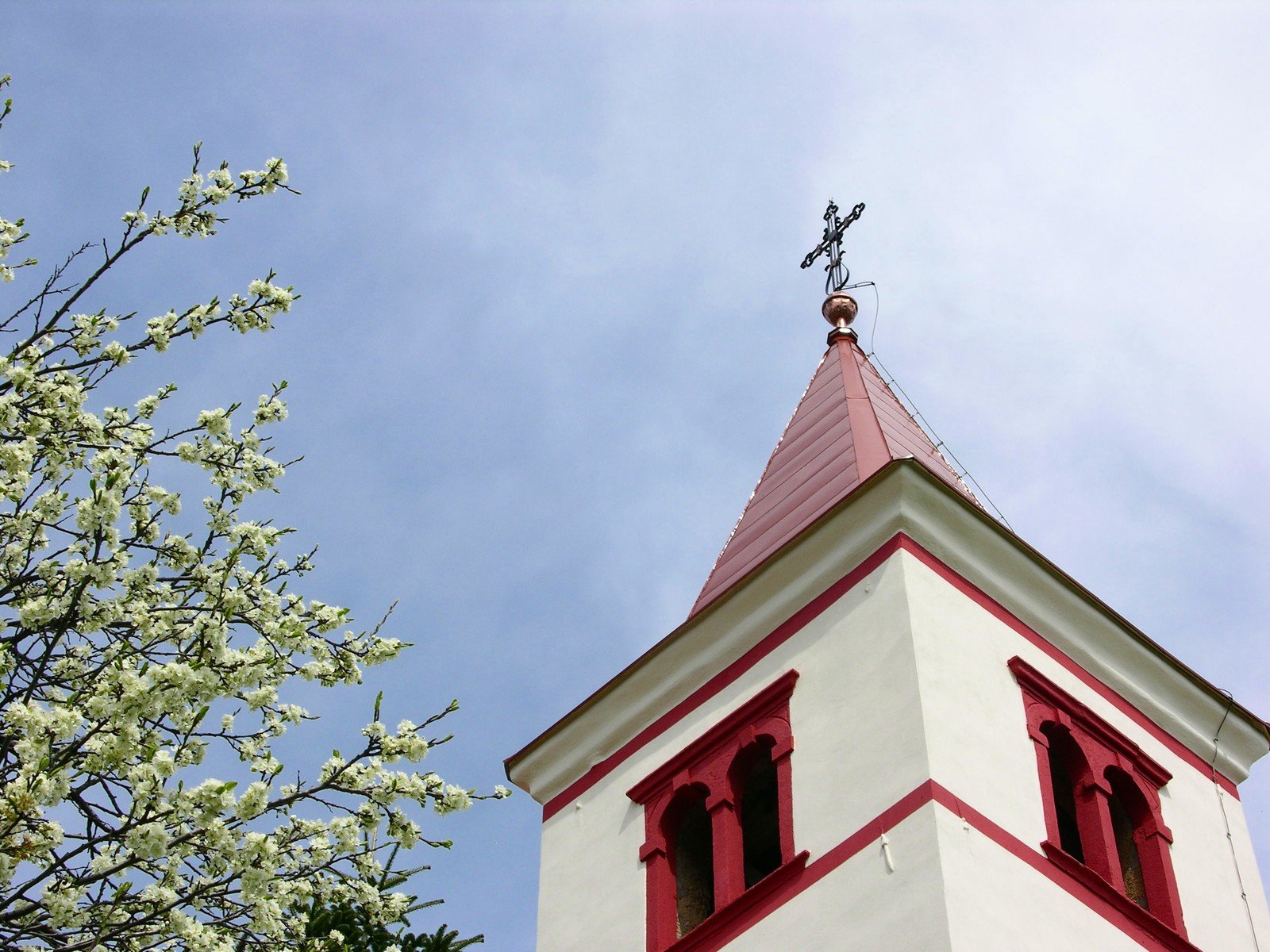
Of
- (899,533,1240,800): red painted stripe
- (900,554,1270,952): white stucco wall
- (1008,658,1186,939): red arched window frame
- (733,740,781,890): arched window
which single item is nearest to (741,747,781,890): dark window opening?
(733,740,781,890): arched window

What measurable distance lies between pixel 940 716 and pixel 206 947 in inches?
265

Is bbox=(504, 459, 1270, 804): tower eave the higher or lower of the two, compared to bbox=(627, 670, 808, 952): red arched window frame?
higher

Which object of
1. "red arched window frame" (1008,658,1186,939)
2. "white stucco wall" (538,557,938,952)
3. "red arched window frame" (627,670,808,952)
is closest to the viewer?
"white stucco wall" (538,557,938,952)

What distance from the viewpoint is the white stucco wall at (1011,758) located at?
1384cm

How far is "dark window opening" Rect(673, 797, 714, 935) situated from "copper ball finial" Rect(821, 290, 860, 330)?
7.35 m

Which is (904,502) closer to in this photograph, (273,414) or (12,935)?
(273,414)

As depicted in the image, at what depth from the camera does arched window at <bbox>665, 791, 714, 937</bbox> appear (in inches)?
601

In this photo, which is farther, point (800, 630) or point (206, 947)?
point (800, 630)

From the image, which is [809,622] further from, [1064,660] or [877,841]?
[877,841]

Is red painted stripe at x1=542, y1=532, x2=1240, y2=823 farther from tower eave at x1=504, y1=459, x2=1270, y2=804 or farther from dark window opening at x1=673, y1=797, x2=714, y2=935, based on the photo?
dark window opening at x1=673, y1=797, x2=714, y2=935

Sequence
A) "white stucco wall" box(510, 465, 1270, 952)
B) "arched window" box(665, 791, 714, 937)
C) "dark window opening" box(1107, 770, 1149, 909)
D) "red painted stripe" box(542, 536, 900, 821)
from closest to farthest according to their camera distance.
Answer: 1. "white stucco wall" box(510, 465, 1270, 952)
2. "dark window opening" box(1107, 770, 1149, 909)
3. "arched window" box(665, 791, 714, 937)
4. "red painted stripe" box(542, 536, 900, 821)

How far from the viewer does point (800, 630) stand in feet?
52.4

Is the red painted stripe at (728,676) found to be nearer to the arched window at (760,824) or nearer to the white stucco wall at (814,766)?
the white stucco wall at (814,766)

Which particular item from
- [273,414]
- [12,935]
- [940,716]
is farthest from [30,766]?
[940,716]
